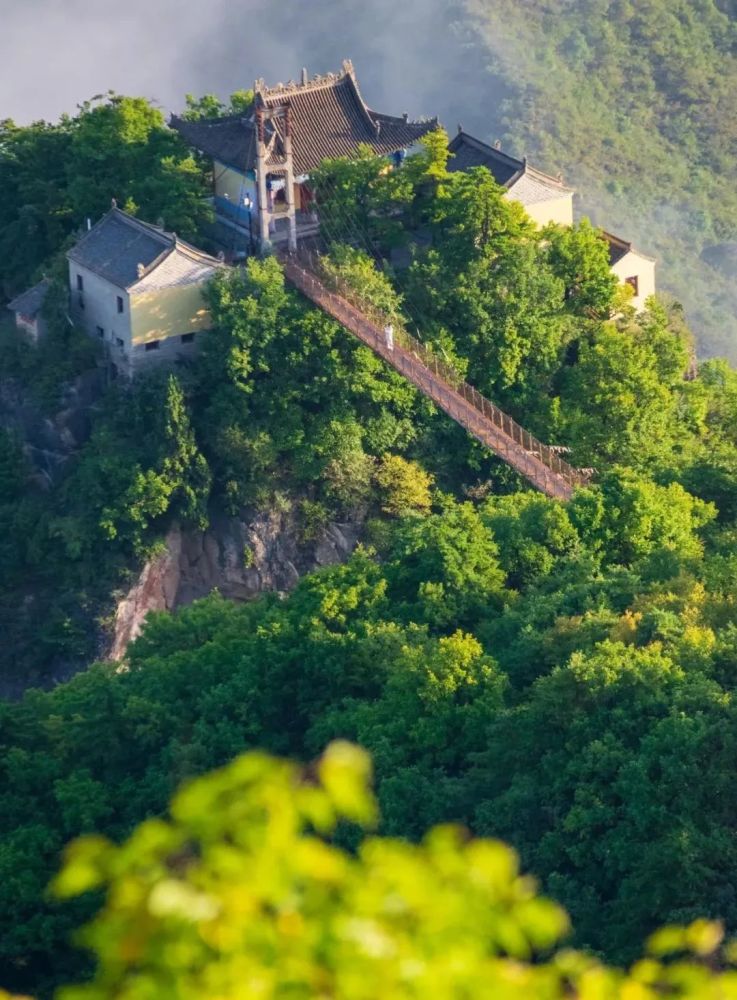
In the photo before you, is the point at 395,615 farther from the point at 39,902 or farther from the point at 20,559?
the point at 20,559

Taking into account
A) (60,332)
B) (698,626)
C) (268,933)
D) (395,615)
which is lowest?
(268,933)

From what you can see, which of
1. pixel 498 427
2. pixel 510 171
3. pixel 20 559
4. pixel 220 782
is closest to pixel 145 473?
pixel 20 559

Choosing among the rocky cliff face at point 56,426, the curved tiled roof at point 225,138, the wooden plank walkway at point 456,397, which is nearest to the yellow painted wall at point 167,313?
the rocky cliff face at point 56,426

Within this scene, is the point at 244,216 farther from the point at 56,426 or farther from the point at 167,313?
the point at 56,426

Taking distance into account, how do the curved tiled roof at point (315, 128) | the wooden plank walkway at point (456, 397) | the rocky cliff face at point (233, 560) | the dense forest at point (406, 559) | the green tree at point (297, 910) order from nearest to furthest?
the green tree at point (297, 910) → the dense forest at point (406, 559) → the wooden plank walkway at point (456, 397) → the rocky cliff face at point (233, 560) → the curved tiled roof at point (315, 128)

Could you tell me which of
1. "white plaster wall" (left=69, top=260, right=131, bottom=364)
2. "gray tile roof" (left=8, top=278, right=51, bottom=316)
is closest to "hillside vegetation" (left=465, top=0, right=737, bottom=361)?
"gray tile roof" (left=8, top=278, right=51, bottom=316)

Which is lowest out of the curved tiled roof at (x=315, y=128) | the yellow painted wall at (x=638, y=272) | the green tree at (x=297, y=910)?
the green tree at (x=297, y=910)

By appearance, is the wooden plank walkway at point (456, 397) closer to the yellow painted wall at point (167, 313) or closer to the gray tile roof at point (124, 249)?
the yellow painted wall at point (167, 313)
